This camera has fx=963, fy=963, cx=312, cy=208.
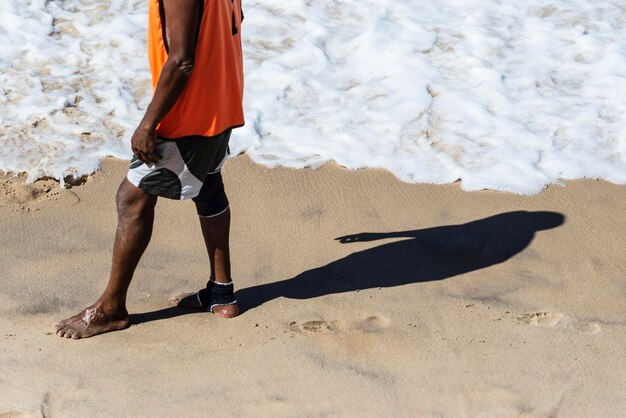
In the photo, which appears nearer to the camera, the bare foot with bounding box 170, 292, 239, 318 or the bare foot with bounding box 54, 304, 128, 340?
the bare foot with bounding box 54, 304, 128, 340

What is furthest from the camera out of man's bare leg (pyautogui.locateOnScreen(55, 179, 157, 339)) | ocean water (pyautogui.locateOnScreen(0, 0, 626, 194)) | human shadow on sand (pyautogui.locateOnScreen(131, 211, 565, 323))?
ocean water (pyautogui.locateOnScreen(0, 0, 626, 194))

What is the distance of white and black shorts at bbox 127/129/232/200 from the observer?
3.78 metres

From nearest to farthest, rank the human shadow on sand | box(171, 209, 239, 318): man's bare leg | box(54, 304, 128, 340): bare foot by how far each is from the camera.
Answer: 1. box(54, 304, 128, 340): bare foot
2. box(171, 209, 239, 318): man's bare leg
3. the human shadow on sand

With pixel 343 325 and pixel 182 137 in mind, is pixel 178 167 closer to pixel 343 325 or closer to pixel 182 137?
pixel 182 137

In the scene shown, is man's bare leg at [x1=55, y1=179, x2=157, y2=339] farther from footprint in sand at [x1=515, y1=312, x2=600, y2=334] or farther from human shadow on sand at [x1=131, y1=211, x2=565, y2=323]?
footprint in sand at [x1=515, y1=312, x2=600, y2=334]

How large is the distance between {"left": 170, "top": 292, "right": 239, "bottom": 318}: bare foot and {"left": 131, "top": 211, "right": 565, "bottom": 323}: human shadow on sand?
43 mm

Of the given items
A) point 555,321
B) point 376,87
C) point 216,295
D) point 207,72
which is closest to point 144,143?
point 207,72

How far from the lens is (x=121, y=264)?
395 cm

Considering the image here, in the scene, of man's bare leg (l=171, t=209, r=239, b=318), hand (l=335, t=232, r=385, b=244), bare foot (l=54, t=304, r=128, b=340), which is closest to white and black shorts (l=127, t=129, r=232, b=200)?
man's bare leg (l=171, t=209, r=239, b=318)

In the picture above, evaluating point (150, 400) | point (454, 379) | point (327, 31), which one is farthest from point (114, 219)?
point (327, 31)

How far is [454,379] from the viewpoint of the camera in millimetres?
3828

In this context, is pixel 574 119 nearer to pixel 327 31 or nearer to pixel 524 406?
pixel 327 31

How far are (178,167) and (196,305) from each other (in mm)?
752

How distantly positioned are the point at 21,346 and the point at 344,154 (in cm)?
237
